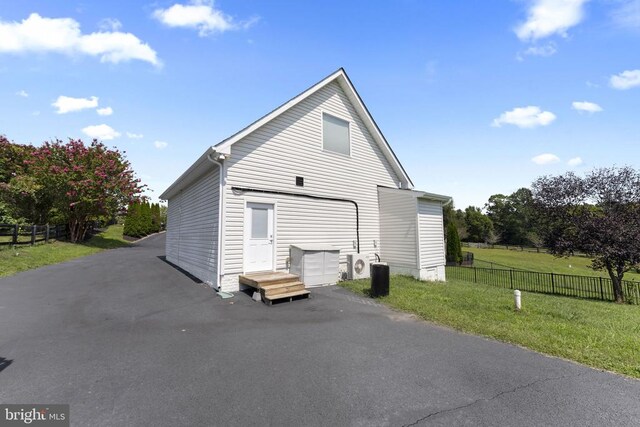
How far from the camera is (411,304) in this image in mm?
7059

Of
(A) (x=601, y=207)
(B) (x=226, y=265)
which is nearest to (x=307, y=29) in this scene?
(B) (x=226, y=265)

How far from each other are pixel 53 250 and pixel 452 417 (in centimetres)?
2077

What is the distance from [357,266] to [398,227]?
2.48m

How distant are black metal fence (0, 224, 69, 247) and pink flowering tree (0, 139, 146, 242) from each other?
1385 millimetres

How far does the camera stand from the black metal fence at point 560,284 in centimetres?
1279

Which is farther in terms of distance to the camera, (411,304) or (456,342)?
(411,304)

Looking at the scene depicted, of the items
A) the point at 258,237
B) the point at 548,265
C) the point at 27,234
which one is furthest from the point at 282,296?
the point at 548,265

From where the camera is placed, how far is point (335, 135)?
1144 cm

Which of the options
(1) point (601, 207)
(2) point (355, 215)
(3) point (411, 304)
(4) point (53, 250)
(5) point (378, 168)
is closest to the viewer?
(3) point (411, 304)

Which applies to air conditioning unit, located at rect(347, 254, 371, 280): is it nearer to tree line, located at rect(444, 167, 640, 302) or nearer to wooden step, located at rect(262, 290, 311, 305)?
wooden step, located at rect(262, 290, 311, 305)

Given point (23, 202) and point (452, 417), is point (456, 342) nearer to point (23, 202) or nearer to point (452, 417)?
point (452, 417)

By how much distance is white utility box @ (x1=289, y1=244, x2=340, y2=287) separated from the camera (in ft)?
29.0

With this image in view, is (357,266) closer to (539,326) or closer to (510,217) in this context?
(539,326)

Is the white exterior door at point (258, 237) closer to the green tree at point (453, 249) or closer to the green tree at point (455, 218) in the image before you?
the green tree at point (453, 249)
